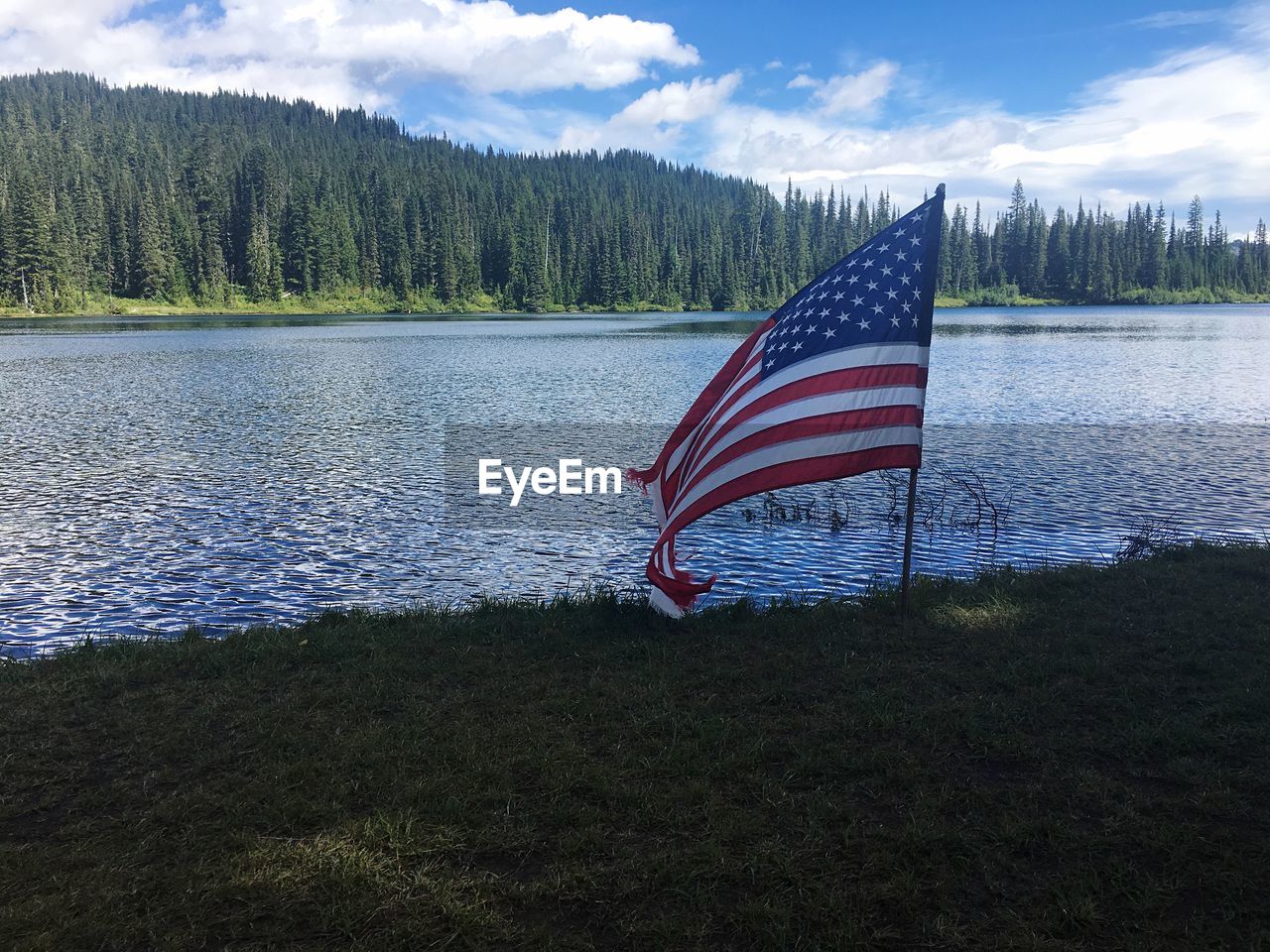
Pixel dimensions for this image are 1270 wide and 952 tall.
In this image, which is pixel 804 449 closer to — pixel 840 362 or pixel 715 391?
pixel 840 362

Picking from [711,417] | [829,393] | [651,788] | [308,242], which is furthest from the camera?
[308,242]

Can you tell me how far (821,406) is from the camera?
9.18 m

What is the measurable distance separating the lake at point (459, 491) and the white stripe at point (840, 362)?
480 centimetres

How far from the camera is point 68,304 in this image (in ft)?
388

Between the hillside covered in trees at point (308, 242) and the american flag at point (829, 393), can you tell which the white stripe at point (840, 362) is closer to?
the american flag at point (829, 393)

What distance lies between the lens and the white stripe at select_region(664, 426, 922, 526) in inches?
359

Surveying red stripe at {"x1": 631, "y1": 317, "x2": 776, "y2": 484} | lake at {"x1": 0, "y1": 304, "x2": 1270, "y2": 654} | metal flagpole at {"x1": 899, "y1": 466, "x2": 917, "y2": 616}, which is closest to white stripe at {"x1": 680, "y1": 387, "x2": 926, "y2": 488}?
red stripe at {"x1": 631, "y1": 317, "x2": 776, "y2": 484}

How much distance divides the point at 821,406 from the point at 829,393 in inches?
6.9

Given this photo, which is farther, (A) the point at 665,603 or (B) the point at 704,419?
(B) the point at 704,419

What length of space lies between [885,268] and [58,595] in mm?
12304

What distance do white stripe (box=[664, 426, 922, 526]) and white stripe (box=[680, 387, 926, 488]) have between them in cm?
20

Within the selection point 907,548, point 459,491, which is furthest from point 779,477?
point 459,491

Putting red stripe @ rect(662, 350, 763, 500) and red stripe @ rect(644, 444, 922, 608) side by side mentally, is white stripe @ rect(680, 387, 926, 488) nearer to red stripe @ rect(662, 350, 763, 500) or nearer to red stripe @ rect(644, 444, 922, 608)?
red stripe @ rect(662, 350, 763, 500)

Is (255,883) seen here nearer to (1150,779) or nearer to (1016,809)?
(1016,809)
